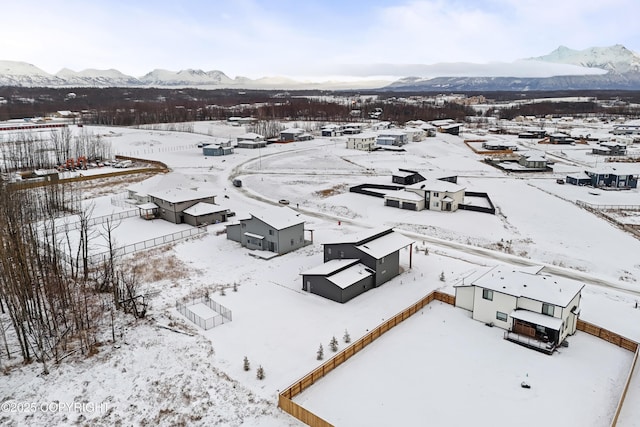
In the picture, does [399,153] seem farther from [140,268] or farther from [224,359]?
[224,359]

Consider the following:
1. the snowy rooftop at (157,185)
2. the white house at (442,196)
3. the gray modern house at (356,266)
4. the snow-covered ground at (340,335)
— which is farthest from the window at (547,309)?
the snowy rooftop at (157,185)

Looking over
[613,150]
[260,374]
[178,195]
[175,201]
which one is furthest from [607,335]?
[613,150]

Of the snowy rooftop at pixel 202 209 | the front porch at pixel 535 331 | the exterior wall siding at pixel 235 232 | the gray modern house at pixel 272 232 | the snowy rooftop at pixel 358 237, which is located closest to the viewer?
the front porch at pixel 535 331

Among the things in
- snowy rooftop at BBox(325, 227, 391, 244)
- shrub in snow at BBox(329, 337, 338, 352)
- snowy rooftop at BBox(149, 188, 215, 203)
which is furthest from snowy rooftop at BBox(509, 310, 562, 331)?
snowy rooftop at BBox(149, 188, 215, 203)

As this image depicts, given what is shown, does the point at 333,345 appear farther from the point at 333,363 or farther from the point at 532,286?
the point at 532,286

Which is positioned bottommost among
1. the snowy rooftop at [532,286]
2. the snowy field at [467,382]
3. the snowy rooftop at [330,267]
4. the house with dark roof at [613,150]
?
the snowy field at [467,382]

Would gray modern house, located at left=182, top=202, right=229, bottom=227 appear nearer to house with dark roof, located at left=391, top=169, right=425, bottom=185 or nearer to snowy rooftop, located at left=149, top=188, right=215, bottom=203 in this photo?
snowy rooftop, located at left=149, top=188, right=215, bottom=203

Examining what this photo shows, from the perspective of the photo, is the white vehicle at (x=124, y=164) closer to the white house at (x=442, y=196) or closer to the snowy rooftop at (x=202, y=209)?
the snowy rooftop at (x=202, y=209)
